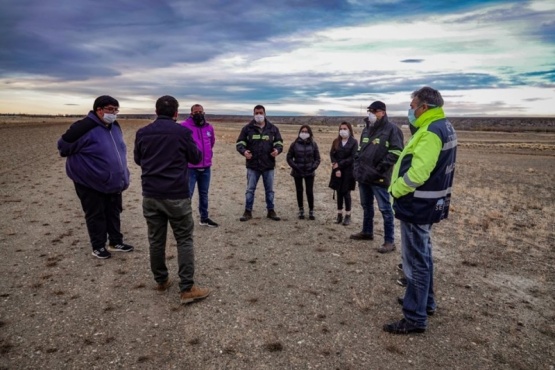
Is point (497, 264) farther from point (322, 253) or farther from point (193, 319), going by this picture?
point (193, 319)

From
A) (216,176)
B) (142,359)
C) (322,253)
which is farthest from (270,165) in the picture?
(216,176)

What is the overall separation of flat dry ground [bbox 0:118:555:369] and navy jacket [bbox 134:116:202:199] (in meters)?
1.43

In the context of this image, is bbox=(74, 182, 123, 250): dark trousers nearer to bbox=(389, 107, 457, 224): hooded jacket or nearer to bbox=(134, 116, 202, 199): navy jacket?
bbox=(134, 116, 202, 199): navy jacket

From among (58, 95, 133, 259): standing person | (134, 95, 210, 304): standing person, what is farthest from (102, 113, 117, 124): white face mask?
(134, 95, 210, 304): standing person

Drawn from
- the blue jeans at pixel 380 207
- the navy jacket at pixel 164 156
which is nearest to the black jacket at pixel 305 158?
the blue jeans at pixel 380 207

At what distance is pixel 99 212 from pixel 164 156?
7.04 ft

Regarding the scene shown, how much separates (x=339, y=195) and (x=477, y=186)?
330 inches

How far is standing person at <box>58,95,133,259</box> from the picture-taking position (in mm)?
5328

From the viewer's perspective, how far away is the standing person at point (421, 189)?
3635 mm

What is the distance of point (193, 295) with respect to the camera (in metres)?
4.51

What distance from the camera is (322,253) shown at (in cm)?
639

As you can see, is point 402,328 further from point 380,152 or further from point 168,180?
point 168,180

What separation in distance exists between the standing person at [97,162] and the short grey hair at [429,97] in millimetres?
4274

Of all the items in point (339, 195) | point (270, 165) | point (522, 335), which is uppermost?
point (270, 165)
